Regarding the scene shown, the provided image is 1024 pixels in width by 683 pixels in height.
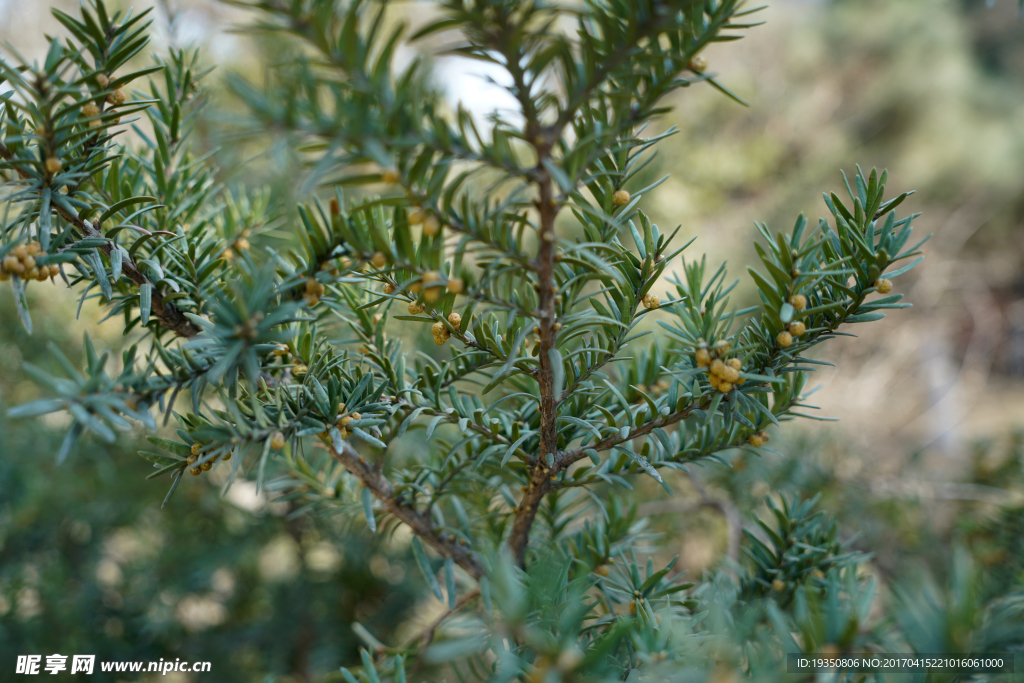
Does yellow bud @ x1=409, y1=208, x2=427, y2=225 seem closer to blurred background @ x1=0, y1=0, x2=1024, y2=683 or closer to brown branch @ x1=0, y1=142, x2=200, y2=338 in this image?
blurred background @ x1=0, y1=0, x2=1024, y2=683

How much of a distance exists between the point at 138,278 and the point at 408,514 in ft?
0.71

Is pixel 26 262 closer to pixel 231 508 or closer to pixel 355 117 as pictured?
pixel 355 117

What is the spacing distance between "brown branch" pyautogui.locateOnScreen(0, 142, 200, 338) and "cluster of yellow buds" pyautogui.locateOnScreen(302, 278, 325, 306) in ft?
0.31

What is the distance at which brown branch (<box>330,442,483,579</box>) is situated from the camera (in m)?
0.34

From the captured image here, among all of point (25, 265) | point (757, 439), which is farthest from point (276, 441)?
point (757, 439)

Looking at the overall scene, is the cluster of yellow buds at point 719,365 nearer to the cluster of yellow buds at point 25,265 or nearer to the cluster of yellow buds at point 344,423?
the cluster of yellow buds at point 344,423

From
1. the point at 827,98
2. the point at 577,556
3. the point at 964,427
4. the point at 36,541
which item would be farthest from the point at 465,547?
the point at 827,98

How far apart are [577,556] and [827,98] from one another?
3.91 metres

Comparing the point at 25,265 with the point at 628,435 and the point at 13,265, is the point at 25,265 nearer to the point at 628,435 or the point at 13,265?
the point at 13,265

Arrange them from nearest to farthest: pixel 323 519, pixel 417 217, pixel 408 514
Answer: pixel 417 217, pixel 408 514, pixel 323 519

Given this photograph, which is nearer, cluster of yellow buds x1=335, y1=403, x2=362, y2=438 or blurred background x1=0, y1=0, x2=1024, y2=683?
cluster of yellow buds x1=335, y1=403, x2=362, y2=438

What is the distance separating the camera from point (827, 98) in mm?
3340

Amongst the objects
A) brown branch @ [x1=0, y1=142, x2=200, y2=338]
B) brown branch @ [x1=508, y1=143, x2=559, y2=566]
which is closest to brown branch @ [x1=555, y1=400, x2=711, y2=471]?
brown branch @ [x1=508, y1=143, x2=559, y2=566]

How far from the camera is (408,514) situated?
36 cm
